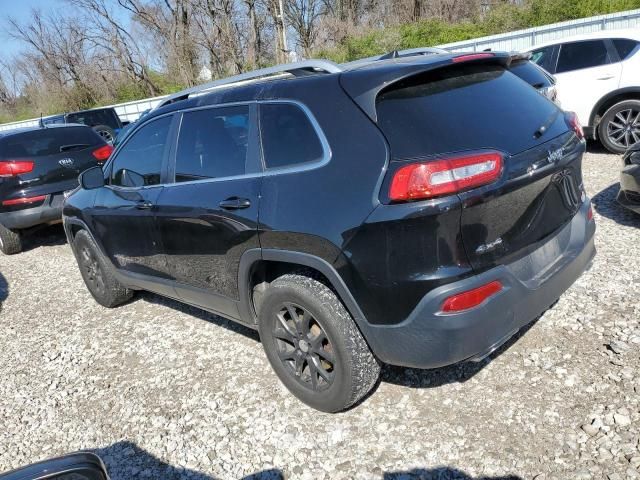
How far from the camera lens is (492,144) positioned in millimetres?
2430

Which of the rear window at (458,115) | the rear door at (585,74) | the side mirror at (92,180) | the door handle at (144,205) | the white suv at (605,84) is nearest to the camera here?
the rear window at (458,115)

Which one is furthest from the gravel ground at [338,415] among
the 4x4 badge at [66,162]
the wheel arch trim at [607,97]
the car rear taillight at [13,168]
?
the wheel arch trim at [607,97]

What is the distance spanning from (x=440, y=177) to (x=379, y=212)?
306mm

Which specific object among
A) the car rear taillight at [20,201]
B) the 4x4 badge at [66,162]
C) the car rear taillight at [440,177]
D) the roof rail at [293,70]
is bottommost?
the car rear taillight at [20,201]

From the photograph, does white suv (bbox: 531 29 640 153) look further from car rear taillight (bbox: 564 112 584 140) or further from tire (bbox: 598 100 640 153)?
car rear taillight (bbox: 564 112 584 140)

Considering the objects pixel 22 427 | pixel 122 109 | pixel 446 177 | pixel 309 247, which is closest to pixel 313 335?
pixel 309 247

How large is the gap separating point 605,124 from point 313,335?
651 cm

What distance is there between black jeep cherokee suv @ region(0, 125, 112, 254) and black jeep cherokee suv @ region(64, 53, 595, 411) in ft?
13.9

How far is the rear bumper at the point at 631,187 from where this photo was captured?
4.78 meters

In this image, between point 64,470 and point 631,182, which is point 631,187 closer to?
point 631,182

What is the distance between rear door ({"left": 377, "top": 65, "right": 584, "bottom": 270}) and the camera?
92.1 inches

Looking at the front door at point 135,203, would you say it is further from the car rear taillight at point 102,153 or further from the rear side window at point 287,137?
the car rear taillight at point 102,153

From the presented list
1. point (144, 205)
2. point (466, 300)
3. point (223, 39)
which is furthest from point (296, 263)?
point (223, 39)

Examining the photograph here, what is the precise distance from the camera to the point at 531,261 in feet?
8.45
